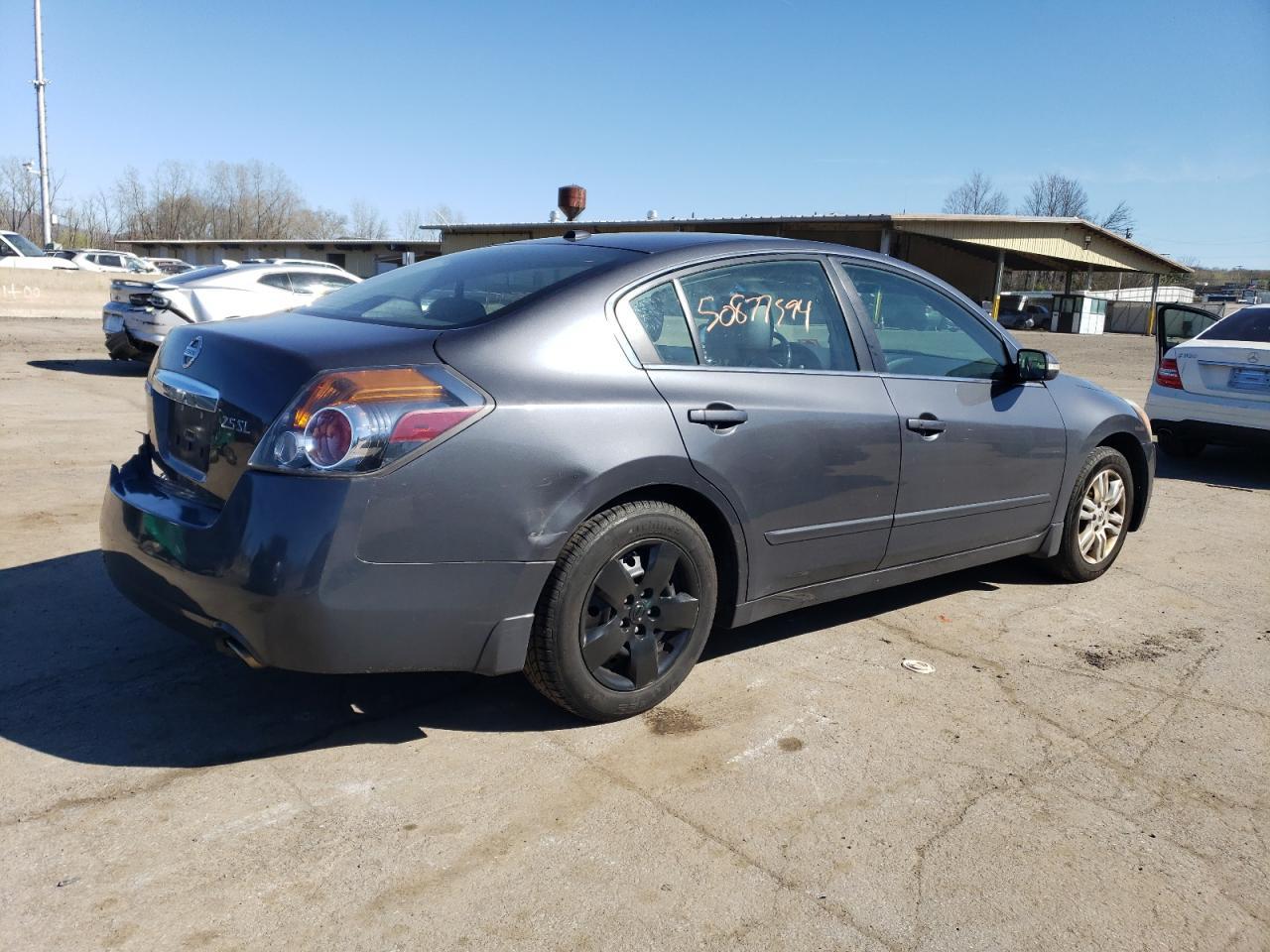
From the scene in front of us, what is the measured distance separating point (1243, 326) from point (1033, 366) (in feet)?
18.4

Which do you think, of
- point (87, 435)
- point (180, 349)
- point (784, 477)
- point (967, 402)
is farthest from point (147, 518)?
point (87, 435)

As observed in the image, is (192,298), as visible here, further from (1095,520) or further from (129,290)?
(1095,520)

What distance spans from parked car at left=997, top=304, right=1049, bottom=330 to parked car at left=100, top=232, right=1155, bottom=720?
147 feet

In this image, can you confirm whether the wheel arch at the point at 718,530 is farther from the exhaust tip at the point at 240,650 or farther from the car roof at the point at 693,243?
the exhaust tip at the point at 240,650

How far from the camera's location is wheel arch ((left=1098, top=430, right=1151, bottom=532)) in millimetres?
5368

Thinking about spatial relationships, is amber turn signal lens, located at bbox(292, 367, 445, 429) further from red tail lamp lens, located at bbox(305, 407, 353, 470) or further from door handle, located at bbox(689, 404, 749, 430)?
door handle, located at bbox(689, 404, 749, 430)

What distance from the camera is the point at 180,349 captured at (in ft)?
11.0

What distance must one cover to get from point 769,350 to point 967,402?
1.12m

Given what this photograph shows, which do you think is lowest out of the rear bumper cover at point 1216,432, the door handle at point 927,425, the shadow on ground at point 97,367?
the shadow on ground at point 97,367

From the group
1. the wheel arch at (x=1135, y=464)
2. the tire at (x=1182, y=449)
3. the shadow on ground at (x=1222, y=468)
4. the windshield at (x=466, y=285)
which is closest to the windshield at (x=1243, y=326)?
the shadow on ground at (x=1222, y=468)

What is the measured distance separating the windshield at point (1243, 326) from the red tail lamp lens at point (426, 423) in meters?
8.32

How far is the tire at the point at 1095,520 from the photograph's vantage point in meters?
5.12

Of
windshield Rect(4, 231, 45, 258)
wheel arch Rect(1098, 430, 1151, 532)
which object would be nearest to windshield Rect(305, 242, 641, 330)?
wheel arch Rect(1098, 430, 1151, 532)

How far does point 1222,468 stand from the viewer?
9.54 m
